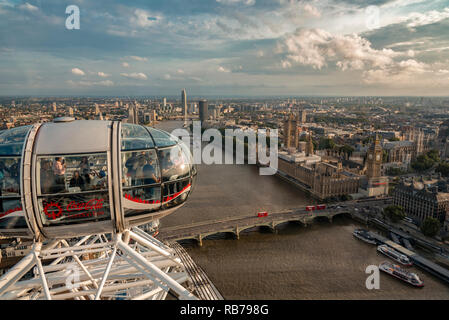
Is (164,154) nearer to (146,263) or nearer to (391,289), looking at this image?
(146,263)

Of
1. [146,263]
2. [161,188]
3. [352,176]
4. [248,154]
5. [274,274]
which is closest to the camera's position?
[146,263]

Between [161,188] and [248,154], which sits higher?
[161,188]

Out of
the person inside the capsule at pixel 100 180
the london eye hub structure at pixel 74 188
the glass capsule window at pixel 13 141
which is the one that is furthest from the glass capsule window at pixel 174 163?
the glass capsule window at pixel 13 141

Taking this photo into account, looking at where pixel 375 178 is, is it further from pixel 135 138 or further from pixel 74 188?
pixel 74 188

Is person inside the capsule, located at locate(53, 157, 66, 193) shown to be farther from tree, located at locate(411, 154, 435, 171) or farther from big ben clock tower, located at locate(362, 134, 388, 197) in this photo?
tree, located at locate(411, 154, 435, 171)

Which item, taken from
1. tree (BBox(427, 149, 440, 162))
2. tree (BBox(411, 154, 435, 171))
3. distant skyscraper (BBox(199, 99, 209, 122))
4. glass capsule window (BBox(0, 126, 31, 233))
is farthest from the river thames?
distant skyscraper (BBox(199, 99, 209, 122))

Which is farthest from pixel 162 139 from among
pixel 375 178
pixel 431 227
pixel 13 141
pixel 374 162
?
pixel 374 162

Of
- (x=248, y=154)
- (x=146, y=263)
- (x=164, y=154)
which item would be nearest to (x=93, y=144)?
(x=164, y=154)
